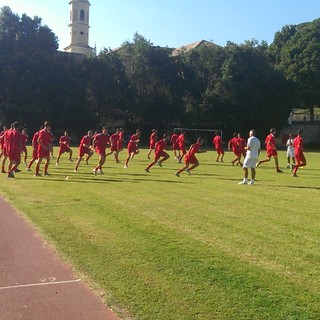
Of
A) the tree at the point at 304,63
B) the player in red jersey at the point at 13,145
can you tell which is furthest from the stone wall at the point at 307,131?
the player in red jersey at the point at 13,145

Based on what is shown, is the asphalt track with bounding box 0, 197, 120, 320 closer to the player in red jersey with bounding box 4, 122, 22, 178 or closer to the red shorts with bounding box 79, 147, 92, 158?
the player in red jersey with bounding box 4, 122, 22, 178

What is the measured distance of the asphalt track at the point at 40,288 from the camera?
4.82m

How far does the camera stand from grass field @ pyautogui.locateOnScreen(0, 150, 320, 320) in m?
4.98

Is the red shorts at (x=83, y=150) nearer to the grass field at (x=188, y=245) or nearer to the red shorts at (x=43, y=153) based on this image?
the red shorts at (x=43, y=153)

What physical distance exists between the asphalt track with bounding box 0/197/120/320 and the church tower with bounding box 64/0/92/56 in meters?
87.8

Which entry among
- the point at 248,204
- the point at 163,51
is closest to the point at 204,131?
the point at 163,51

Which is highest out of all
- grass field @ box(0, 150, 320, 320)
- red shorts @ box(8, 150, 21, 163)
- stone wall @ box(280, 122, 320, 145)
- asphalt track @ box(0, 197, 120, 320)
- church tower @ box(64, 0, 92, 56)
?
church tower @ box(64, 0, 92, 56)

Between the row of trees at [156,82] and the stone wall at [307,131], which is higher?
the row of trees at [156,82]

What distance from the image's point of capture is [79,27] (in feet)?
301

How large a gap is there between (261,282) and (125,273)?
5.51ft

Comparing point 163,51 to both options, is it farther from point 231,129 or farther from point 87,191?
point 87,191

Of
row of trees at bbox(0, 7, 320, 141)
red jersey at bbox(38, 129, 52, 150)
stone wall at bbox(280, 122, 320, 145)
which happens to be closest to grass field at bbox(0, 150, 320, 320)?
red jersey at bbox(38, 129, 52, 150)

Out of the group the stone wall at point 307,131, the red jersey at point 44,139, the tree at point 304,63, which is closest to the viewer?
the red jersey at point 44,139

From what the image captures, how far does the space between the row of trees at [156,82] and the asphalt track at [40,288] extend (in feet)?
155
